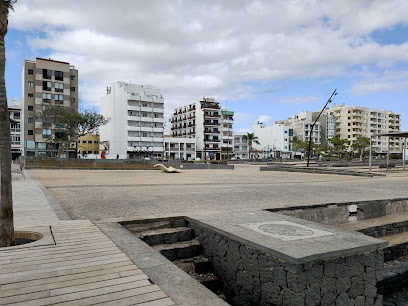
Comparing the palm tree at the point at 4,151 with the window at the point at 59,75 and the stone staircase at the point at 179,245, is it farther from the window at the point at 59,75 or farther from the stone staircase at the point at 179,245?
the window at the point at 59,75

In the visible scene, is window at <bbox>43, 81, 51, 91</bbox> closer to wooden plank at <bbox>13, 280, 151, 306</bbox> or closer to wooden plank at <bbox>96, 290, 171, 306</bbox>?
wooden plank at <bbox>13, 280, 151, 306</bbox>

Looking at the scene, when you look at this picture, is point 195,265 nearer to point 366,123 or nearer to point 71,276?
point 71,276

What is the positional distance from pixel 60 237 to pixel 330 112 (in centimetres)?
12051

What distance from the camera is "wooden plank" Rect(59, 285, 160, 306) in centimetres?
270

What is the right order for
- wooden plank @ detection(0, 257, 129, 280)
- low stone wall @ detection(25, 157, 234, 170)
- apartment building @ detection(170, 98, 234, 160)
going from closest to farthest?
wooden plank @ detection(0, 257, 129, 280) → low stone wall @ detection(25, 157, 234, 170) → apartment building @ detection(170, 98, 234, 160)

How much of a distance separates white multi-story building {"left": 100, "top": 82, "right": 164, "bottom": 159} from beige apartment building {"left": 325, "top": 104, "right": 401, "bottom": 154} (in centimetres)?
6681

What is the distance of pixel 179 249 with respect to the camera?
540 cm

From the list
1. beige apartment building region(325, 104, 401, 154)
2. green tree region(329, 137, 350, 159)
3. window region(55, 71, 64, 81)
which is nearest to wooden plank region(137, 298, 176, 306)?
window region(55, 71, 64, 81)

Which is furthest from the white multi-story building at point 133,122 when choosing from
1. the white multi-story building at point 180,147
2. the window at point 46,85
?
the window at point 46,85

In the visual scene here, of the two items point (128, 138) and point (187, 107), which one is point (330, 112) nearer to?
point (187, 107)

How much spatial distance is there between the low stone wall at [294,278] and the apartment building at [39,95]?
60.0 meters

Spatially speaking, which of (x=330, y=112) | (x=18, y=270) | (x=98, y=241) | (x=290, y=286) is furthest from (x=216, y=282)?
(x=330, y=112)

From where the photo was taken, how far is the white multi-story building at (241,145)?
98750 millimetres

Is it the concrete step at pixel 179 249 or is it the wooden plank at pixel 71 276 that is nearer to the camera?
the wooden plank at pixel 71 276
